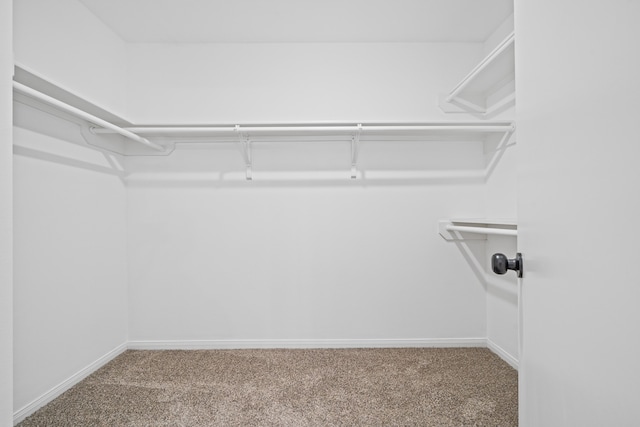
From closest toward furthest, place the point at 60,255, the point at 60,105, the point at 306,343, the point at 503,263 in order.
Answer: the point at 503,263
the point at 60,105
the point at 60,255
the point at 306,343

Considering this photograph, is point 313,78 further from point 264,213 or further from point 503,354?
point 503,354

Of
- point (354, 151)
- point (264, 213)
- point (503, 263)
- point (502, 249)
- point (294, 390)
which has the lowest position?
point (294, 390)

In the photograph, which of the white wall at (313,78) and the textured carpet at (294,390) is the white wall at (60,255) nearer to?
the textured carpet at (294,390)

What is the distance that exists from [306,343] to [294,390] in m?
0.57

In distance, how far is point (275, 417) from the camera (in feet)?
4.96

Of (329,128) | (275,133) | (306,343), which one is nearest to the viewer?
(329,128)

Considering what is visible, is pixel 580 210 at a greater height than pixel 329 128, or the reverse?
pixel 329 128

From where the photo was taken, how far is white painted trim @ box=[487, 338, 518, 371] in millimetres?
1966

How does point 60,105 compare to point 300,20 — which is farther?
→ point 300,20

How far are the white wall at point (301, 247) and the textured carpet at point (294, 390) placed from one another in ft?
0.75

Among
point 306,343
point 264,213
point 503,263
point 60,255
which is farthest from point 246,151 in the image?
point 503,263

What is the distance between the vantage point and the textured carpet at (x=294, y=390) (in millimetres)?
1501

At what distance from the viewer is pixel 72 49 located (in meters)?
1.81

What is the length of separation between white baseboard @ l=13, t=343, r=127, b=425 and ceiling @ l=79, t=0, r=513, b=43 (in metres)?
2.24
